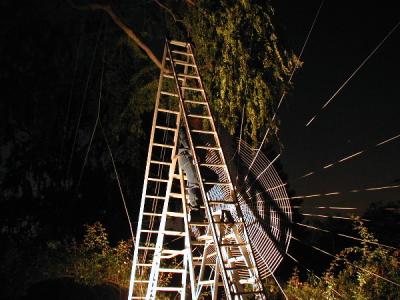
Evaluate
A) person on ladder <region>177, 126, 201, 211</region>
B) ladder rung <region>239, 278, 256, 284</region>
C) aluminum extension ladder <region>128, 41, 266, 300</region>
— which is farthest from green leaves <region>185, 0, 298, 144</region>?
ladder rung <region>239, 278, 256, 284</region>

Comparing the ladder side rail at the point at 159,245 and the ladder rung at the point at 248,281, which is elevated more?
the ladder side rail at the point at 159,245

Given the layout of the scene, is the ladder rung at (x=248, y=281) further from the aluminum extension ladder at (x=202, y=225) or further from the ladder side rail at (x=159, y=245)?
the ladder side rail at (x=159, y=245)

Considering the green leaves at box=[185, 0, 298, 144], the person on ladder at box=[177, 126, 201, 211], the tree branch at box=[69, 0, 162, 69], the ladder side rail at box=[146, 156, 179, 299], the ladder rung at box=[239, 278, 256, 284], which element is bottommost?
the ladder rung at box=[239, 278, 256, 284]

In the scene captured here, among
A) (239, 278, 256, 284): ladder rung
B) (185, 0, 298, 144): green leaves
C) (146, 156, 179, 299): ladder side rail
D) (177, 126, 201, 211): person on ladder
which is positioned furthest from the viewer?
(185, 0, 298, 144): green leaves

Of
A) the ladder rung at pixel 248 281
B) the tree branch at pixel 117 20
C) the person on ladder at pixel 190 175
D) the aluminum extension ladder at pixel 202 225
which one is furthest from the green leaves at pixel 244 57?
the ladder rung at pixel 248 281

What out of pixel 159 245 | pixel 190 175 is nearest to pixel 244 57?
pixel 190 175

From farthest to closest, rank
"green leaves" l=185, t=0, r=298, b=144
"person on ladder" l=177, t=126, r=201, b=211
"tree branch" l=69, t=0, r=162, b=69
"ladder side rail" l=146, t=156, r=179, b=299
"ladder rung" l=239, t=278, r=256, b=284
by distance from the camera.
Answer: "tree branch" l=69, t=0, r=162, b=69 → "green leaves" l=185, t=0, r=298, b=144 → "ladder side rail" l=146, t=156, r=179, b=299 → "person on ladder" l=177, t=126, r=201, b=211 → "ladder rung" l=239, t=278, r=256, b=284

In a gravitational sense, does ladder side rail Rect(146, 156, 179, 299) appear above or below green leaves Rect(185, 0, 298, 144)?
below

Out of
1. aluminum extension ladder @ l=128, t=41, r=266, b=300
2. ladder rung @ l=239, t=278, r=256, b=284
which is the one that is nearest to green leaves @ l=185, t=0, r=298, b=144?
aluminum extension ladder @ l=128, t=41, r=266, b=300

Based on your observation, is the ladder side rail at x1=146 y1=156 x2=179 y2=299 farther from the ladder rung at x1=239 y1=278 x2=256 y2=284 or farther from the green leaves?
the ladder rung at x1=239 y1=278 x2=256 y2=284

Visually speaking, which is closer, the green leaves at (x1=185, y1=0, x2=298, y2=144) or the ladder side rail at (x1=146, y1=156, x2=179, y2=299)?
the ladder side rail at (x1=146, y1=156, x2=179, y2=299)

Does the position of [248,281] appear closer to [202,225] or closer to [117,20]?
[202,225]

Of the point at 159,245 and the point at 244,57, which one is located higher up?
the point at 244,57

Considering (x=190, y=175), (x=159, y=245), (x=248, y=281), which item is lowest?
(x=248, y=281)
